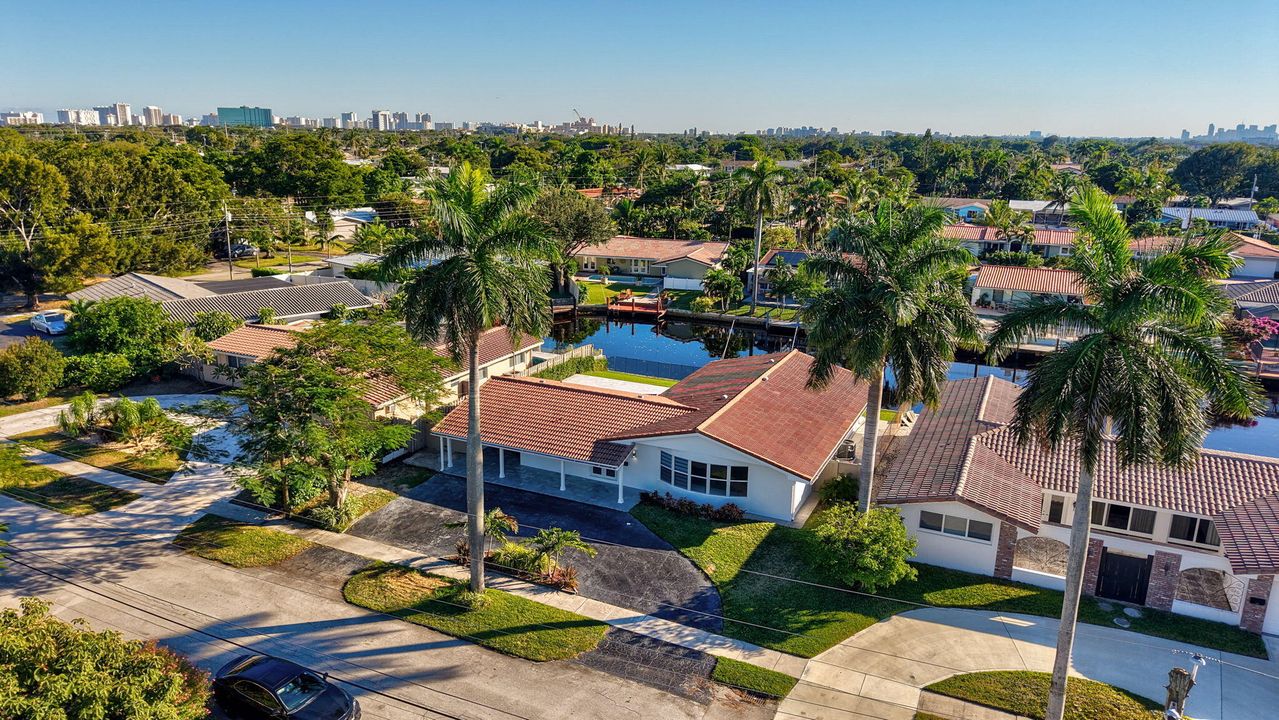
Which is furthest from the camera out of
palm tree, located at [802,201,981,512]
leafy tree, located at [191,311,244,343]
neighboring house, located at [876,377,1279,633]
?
leafy tree, located at [191,311,244,343]

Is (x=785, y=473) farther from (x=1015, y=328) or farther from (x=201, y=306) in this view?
(x=201, y=306)

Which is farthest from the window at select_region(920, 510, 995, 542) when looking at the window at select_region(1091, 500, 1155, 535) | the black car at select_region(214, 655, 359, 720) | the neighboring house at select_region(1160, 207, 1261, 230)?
the neighboring house at select_region(1160, 207, 1261, 230)

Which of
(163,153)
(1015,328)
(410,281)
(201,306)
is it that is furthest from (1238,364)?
(163,153)

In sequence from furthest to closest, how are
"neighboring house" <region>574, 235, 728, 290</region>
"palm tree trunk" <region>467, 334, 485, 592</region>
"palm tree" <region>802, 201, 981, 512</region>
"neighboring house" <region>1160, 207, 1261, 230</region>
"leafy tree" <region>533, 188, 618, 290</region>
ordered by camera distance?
"neighboring house" <region>1160, 207, 1261, 230</region> → "neighboring house" <region>574, 235, 728, 290</region> → "leafy tree" <region>533, 188, 618, 290</region> → "palm tree" <region>802, 201, 981, 512</region> → "palm tree trunk" <region>467, 334, 485, 592</region>

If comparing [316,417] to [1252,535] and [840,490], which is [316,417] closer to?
[840,490]

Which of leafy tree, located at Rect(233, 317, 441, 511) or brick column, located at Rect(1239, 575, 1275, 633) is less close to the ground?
leafy tree, located at Rect(233, 317, 441, 511)

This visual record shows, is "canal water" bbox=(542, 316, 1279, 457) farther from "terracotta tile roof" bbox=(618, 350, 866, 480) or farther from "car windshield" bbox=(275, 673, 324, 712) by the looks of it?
"car windshield" bbox=(275, 673, 324, 712)
